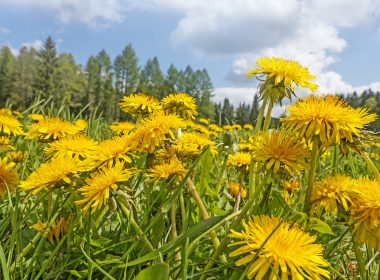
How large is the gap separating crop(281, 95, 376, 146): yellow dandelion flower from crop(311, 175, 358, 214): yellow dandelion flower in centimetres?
11

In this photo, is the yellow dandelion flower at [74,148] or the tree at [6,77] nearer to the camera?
the yellow dandelion flower at [74,148]

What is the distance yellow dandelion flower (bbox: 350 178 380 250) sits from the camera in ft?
2.76

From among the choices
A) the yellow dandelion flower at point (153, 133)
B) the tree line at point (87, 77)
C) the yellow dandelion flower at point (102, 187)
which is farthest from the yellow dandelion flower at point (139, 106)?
the tree line at point (87, 77)

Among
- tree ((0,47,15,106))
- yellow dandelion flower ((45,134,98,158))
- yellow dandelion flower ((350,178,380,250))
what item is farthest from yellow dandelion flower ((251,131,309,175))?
tree ((0,47,15,106))

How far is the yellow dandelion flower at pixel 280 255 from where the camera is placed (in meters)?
0.71

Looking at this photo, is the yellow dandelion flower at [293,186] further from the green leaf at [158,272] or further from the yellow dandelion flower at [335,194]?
the green leaf at [158,272]

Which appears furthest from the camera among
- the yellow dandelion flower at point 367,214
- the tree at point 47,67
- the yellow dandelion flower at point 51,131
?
the tree at point 47,67

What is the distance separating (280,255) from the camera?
2.36ft

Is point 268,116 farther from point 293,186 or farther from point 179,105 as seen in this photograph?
point 293,186

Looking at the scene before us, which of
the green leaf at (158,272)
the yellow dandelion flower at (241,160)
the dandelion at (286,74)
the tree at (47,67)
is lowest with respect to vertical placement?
the green leaf at (158,272)

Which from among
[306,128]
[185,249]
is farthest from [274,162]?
[185,249]

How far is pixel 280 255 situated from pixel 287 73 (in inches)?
27.5

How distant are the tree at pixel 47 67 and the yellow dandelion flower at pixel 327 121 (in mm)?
45481

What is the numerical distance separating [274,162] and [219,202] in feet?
2.88
